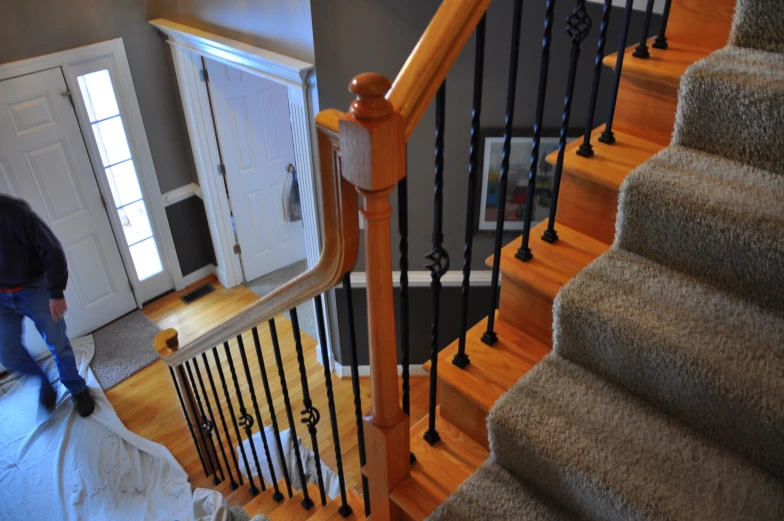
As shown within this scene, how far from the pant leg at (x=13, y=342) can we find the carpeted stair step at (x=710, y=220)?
133 inches

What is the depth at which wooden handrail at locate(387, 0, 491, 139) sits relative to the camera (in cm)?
100

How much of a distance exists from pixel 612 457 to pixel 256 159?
4112 mm

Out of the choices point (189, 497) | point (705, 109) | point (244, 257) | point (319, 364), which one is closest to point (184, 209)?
point (244, 257)

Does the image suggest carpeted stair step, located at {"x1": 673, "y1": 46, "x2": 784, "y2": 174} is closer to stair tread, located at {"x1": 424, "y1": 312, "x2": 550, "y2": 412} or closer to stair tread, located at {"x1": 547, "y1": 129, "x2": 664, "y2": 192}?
stair tread, located at {"x1": 547, "y1": 129, "x2": 664, "y2": 192}

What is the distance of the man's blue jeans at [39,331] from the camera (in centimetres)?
334

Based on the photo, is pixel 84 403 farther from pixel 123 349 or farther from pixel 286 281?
pixel 286 281

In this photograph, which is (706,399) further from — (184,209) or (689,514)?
(184,209)

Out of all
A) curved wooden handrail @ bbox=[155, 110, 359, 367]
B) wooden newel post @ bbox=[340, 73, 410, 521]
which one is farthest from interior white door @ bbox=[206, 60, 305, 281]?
wooden newel post @ bbox=[340, 73, 410, 521]

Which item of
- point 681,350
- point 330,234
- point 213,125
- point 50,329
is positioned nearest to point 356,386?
point 330,234

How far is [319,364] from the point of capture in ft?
14.2

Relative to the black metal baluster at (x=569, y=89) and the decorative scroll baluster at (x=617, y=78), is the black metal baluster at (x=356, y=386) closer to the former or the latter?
the black metal baluster at (x=569, y=89)

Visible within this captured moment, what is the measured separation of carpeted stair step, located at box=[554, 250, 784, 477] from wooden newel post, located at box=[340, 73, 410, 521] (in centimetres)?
42

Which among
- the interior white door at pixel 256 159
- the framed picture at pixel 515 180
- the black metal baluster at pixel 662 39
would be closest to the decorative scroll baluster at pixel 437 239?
the black metal baluster at pixel 662 39

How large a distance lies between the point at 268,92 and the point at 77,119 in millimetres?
1372
